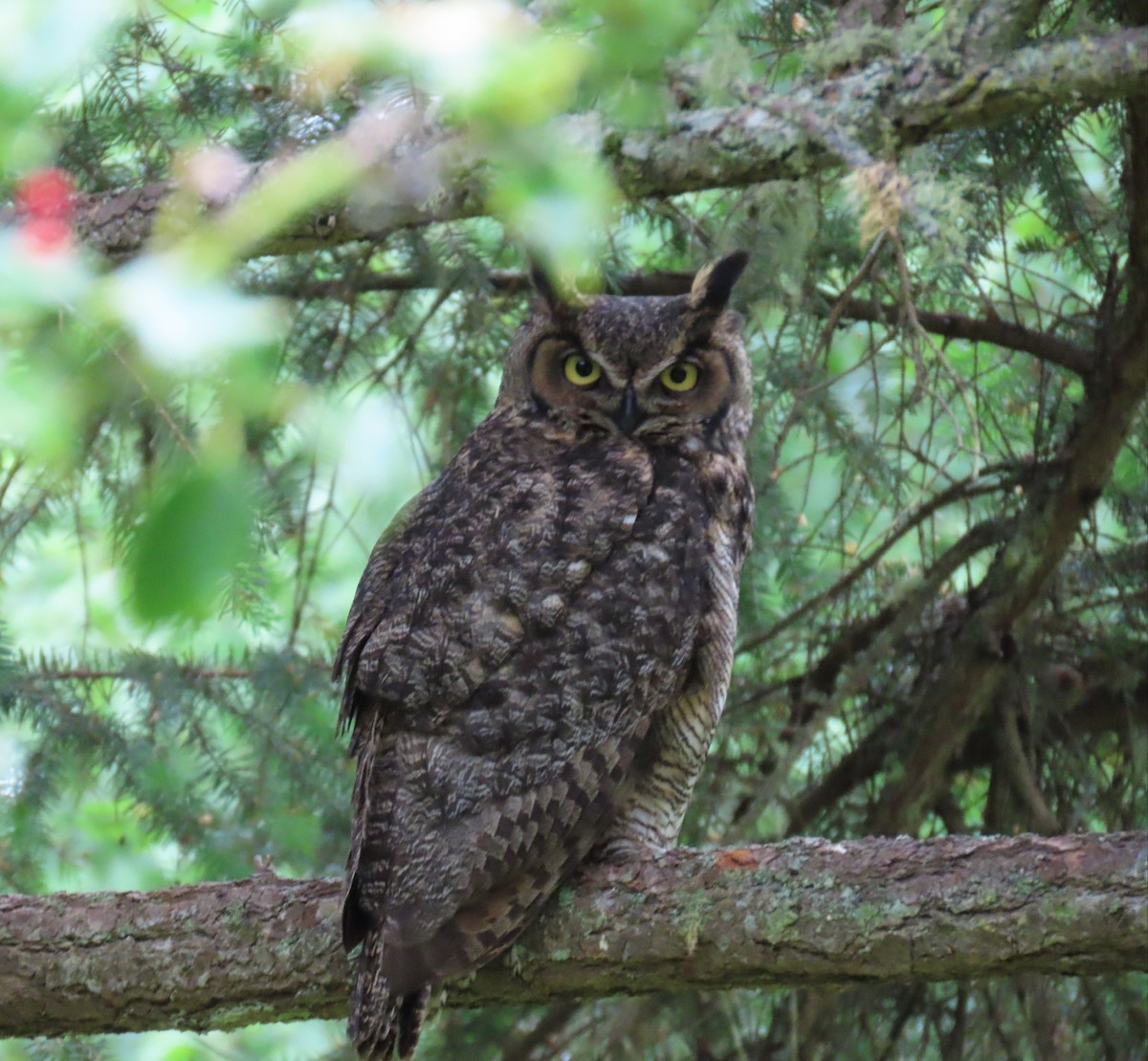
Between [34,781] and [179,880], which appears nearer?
[34,781]

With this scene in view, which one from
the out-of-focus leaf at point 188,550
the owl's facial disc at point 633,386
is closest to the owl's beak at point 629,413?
the owl's facial disc at point 633,386

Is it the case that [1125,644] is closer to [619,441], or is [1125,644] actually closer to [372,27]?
[619,441]

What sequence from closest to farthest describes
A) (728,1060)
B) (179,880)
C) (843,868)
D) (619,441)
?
A: (843,868)
(619,441)
(728,1060)
(179,880)

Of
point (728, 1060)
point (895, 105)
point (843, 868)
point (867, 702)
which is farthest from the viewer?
point (867, 702)

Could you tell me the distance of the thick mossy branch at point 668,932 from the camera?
1.75m

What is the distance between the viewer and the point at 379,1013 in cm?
196

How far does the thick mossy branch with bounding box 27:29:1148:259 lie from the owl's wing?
502 mm

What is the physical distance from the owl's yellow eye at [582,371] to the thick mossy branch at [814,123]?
36 cm

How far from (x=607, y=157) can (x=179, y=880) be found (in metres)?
2.21

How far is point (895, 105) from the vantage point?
223cm

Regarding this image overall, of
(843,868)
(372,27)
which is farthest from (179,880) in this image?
(372,27)

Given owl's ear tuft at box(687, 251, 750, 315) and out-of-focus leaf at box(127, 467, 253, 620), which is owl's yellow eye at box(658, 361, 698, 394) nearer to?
owl's ear tuft at box(687, 251, 750, 315)

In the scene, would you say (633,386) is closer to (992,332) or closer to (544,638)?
(544,638)

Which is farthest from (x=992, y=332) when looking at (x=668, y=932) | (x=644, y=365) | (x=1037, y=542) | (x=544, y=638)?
(x=668, y=932)
